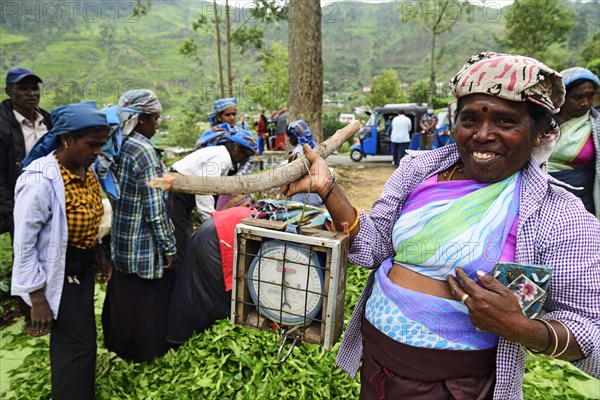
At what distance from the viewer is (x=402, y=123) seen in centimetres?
1122

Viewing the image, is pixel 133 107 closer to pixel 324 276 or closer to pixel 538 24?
pixel 324 276

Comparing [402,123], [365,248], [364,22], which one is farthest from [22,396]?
[364,22]

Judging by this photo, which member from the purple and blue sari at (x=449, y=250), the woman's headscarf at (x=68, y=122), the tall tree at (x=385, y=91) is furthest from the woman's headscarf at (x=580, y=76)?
the tall tree at (x=385, y=91)

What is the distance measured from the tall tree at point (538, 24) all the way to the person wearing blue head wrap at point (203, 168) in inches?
1231

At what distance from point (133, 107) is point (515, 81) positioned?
105 inches

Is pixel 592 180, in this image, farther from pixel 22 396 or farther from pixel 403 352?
pixel 22 396

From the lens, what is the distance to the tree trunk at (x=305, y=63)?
19.4 feet

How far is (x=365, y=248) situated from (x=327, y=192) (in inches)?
9.9

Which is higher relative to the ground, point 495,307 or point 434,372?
point 495,307

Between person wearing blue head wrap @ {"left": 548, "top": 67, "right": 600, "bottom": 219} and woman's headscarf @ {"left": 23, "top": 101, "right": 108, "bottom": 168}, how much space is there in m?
3.43

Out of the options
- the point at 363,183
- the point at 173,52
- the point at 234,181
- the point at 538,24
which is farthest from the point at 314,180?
the point at 173,52

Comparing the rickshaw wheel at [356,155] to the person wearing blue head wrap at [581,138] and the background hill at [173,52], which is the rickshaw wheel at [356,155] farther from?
the background hill at [173,52]

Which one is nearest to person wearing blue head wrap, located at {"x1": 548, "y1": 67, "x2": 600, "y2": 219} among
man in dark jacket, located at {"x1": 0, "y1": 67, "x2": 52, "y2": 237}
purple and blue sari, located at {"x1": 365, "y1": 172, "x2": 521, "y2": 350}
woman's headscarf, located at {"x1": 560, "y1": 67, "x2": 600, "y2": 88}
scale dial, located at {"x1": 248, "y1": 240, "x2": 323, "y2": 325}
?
woman's headscarf, located at {"x1": 560, "y1": 67, "x2": 600, "y2": 88}

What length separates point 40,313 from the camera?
227 centimetres
